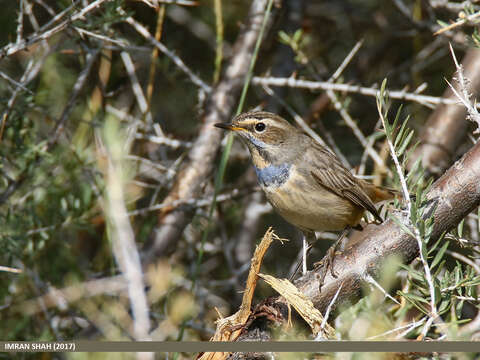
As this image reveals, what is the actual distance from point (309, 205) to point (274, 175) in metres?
0.31

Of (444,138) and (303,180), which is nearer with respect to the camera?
(303,180)

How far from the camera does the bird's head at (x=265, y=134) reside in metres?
3.83

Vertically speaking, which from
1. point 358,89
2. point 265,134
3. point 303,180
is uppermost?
point 358,89

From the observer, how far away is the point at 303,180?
12.0 feet

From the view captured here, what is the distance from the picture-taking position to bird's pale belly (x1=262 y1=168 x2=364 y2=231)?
11.6ft

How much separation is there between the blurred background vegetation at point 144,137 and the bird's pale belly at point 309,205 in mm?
572

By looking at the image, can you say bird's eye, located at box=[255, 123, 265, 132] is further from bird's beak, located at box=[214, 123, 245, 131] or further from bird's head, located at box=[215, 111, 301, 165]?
bird's beak, located at box=[214, 123, 245, 131]

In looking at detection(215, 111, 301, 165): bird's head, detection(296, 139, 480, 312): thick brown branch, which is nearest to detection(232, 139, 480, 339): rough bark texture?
detection(296, 139, 480, 312): thick brown branch

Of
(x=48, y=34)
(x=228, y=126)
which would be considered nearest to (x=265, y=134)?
(x=228, y=126)

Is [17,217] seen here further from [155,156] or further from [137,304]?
[137,304]

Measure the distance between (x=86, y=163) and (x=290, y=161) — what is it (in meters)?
1.40

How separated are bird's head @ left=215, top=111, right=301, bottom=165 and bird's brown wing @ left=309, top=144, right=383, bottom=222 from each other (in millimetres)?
212

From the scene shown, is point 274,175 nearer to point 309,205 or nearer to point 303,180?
point 303,180

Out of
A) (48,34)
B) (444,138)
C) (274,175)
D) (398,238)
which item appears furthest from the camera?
(444,138)
